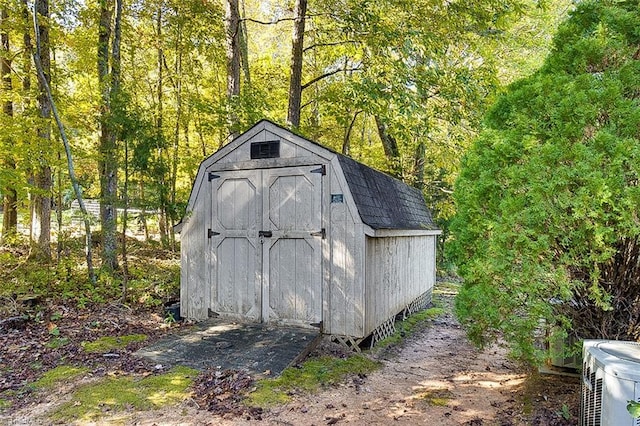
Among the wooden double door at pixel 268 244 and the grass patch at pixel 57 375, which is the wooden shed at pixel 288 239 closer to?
the wooden double door at pixel 268 244

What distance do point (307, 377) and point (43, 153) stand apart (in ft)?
22.0

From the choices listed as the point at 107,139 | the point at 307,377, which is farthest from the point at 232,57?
the point at 307,377

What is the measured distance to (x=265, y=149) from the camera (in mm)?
6348

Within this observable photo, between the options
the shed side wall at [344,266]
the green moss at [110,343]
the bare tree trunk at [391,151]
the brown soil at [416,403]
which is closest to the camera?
the brown soil at [416,403]

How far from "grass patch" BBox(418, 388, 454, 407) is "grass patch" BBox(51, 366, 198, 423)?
2.66 meters

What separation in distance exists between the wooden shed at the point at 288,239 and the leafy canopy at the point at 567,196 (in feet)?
7.20

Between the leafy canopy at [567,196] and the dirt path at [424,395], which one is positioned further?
the dirt path at [424,395]

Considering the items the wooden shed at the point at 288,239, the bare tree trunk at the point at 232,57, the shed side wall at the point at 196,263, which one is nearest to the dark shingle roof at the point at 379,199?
the wooden shed at the point at 288,239

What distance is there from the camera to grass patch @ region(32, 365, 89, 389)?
437 cm

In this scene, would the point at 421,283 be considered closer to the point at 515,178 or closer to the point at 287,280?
the point at 287,280

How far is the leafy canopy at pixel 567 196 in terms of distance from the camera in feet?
10.1

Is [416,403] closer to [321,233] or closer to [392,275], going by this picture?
[321,233]

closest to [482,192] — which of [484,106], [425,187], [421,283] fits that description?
[484,106]

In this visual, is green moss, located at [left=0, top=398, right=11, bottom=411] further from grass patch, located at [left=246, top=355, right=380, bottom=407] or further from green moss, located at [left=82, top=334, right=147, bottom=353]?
grass patch, located at [left=246, top=355, right=380, bottom=407]
